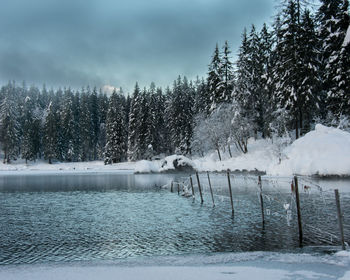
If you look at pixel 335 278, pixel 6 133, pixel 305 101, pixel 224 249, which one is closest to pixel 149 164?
pixel 305 101

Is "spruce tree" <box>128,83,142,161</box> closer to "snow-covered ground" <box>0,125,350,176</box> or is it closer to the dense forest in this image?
the dense forest

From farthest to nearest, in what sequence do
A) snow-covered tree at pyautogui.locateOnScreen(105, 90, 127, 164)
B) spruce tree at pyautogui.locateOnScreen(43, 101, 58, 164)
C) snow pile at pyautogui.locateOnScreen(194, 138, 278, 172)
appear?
spruce tree at pyautogui.locateOnScreen(43, 101, 58, 164)
snow-covered tree at pyautogui.locateOnScreen(105, 90, 127, 164)
snow pile at pyautogui.locateOnScreen(194, 138, 278, 172)

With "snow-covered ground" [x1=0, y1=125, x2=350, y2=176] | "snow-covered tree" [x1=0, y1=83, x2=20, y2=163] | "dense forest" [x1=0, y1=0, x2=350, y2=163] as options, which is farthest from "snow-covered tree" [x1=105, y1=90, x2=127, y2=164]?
"snow-covered tree" [x1=0, y1=83, x2=20, y2=163]

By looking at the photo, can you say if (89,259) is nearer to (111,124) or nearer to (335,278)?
(335,278)

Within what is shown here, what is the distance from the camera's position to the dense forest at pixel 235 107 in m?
39.3

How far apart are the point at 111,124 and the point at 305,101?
2083 inches

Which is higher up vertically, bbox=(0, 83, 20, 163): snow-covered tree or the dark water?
bbox=(0, 83, 20, 163): snow-covered tree

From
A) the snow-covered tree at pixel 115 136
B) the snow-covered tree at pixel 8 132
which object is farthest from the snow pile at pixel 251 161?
the snow-covered tree at pixel 8 132

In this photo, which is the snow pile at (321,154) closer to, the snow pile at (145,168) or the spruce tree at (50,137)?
the snow pile at (145,168)

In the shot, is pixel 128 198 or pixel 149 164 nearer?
pixel 128 198

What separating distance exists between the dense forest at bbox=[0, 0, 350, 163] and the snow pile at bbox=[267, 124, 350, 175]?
11.8 feet

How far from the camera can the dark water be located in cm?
1171

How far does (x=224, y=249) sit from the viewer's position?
11.5m

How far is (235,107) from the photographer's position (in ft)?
180
